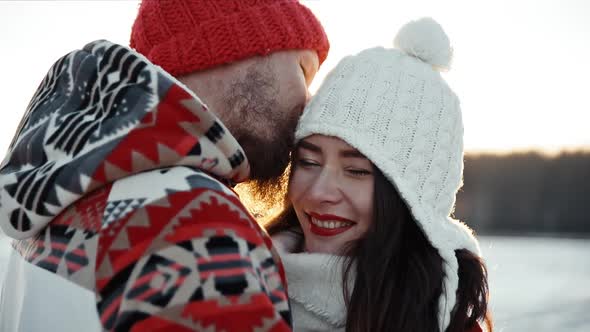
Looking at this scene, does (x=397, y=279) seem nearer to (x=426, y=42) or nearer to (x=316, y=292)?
(x=316, y=292)

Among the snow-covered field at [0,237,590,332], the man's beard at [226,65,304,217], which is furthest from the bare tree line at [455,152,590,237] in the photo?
the man's beard at [226,65,304,217]

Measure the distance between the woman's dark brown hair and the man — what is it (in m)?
0.83

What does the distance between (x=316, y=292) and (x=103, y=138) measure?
3.67ft

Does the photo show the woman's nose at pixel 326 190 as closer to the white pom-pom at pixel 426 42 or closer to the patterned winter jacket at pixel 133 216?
the white pom-pom at pixel 426 42

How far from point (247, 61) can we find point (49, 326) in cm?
98

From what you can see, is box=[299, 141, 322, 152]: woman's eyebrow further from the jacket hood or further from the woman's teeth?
the jacket hood

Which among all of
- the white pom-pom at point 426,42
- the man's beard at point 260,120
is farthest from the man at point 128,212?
the white pom-pom at point 426,42

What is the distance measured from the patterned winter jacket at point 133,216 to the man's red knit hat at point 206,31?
20.6 inches

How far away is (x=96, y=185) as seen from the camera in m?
1.29

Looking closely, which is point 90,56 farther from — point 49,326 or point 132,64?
point 49,326

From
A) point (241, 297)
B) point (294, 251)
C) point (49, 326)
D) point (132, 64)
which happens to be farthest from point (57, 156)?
point (294, 251)

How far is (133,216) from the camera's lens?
1243mm

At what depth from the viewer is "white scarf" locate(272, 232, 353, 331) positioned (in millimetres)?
2219

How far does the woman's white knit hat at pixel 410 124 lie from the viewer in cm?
228
